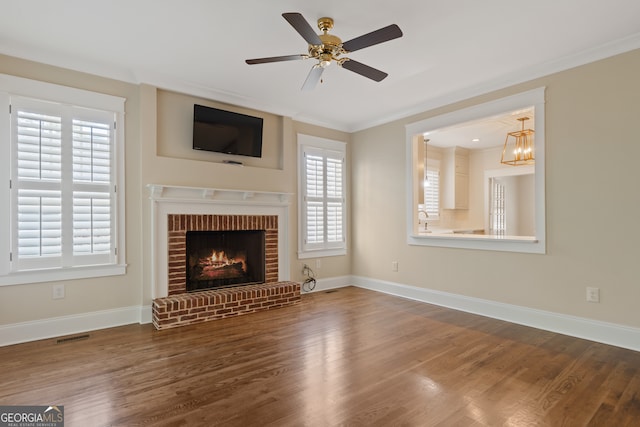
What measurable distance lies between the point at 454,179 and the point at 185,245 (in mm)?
5466

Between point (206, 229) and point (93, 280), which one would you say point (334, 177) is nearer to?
point (206, 229)

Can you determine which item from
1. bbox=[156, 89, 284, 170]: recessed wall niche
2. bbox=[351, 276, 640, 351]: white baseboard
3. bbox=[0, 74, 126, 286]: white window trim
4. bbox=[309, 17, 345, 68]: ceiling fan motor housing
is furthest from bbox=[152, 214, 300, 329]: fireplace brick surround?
bbox=[309, 17, 345, 68]: ceiling fan motor housing

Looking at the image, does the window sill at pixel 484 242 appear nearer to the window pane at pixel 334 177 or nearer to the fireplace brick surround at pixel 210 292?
the window pane at pixel 334 177

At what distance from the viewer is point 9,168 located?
3.09 m

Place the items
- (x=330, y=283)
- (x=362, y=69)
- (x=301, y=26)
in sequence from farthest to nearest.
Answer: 1. (x=330, y=283)
2. (x=362, y=69)
3. (x=301, y=26)

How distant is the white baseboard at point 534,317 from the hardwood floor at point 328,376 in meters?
0.13

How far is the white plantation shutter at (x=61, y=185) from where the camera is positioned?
3.15 metres

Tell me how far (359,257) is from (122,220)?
3.56 m

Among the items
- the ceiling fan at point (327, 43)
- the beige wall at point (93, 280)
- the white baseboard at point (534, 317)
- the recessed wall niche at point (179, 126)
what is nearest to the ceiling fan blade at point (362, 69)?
the ceiling fan at point (327, 43)

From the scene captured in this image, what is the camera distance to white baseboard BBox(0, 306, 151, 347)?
312cm

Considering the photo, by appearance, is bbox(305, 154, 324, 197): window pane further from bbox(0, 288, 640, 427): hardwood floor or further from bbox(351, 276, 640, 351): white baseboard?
bbox(0, 288, 640, 427): hardwood floor

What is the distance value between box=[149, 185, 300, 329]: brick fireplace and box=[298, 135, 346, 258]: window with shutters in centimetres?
63

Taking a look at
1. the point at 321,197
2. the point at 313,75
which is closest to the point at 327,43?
the point at 313,75

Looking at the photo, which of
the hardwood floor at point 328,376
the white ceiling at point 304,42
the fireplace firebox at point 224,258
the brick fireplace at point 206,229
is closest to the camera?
the hardwood floor at point 328,376
